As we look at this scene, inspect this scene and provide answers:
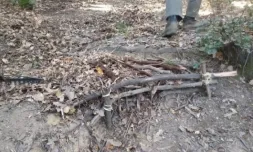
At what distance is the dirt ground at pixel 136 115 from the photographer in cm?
262

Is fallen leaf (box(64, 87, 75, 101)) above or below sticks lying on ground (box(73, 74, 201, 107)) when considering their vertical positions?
below

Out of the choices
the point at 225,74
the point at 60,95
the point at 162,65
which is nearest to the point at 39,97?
the point at 60,95

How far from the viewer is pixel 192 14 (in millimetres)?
4355

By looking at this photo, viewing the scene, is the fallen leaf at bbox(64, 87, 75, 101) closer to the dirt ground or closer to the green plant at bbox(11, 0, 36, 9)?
the dirt ground

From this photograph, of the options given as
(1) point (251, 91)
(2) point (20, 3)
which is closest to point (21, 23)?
(2) point (20, 3)

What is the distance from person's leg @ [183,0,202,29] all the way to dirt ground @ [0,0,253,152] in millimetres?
198

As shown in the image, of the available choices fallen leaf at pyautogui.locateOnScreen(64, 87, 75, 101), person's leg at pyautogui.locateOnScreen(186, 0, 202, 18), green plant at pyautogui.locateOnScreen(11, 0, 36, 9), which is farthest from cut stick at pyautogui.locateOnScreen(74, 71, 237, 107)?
green plant at pyautogui.locateOnScreen(11, 0, 36, 9)

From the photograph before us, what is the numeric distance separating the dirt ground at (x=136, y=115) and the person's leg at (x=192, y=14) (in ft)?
0.65

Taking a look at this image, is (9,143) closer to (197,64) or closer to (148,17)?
(197,64)

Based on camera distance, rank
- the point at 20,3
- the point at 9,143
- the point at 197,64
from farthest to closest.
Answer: the point at 20,3 → the point at 197,64 → the point at 9,143

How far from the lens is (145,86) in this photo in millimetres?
3082

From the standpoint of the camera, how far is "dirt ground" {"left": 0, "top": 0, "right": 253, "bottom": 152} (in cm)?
262

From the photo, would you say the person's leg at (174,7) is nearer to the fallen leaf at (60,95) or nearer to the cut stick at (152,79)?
the cut stick at (152,79)

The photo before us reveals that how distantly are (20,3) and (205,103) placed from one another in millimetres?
4812
